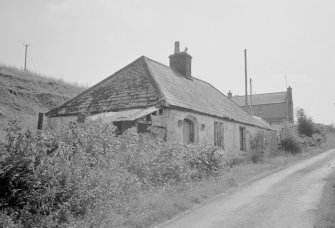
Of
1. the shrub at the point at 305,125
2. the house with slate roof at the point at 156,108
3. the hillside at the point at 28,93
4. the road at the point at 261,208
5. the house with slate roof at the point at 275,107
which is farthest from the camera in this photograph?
the house with slate roof at the point at 275,107

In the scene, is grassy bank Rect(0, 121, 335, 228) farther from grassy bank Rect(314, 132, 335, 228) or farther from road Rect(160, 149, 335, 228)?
grassy bank Rect(314, 132, 335, 228)

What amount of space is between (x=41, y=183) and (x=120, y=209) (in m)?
1.92

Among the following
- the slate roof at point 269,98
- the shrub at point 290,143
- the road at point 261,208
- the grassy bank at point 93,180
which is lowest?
the road at point 261,208

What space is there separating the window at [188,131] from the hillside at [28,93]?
11.9m

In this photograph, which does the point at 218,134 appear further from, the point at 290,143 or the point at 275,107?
the point at 275,107

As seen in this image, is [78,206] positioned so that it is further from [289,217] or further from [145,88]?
[145,88]

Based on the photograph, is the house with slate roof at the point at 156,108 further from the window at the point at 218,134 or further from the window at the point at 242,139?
the window at the point at 242,139

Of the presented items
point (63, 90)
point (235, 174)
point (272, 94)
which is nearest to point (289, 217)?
point (235, 174)

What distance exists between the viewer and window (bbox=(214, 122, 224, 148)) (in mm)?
18769

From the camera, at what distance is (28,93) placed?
28328 mm

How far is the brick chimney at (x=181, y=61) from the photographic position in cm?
2280

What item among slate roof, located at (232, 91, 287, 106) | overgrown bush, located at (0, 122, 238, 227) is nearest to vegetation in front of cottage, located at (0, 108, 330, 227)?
overgrown bush, located at (0, 122, 238, 227)

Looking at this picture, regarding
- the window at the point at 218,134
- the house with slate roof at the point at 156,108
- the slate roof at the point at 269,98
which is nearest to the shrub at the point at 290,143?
the house with slate roof at the point at 156,108

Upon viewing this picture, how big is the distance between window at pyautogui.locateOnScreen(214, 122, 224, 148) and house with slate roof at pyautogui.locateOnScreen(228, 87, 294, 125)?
4214cm
